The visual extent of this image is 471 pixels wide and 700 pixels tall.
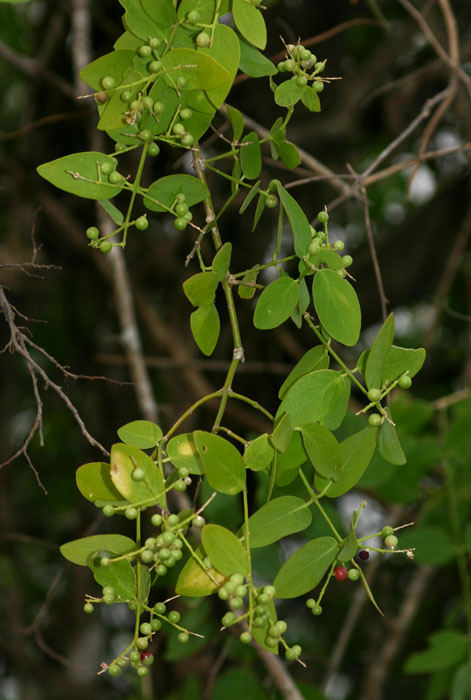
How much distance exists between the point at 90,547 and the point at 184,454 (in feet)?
0.25

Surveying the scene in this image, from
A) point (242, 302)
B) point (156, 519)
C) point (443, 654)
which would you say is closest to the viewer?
point (156, 519)

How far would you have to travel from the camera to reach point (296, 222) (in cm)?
47

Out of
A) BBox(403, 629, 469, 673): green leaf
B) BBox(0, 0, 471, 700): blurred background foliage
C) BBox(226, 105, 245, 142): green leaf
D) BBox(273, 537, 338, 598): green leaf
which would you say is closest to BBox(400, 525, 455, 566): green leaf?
BBox(403, 629, 469, 673): green leaf

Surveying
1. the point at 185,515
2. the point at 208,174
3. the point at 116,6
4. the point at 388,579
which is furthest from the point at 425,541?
the point at 116,6

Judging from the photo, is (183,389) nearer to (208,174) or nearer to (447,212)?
(208,174)

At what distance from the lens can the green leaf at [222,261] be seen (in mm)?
474

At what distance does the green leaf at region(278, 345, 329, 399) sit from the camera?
1.68ft

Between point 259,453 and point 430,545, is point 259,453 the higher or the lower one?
the higher one

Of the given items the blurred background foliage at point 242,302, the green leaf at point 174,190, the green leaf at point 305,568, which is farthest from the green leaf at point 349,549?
the blurred background foliage at point 242,302

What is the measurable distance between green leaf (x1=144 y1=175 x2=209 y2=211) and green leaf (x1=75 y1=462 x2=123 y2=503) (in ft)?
0.53

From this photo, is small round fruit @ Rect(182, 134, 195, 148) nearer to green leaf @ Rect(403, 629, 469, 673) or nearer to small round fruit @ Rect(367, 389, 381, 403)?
small round fruit @ Rect(367, 389, 381, 403)

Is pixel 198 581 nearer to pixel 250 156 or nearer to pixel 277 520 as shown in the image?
pixel 277 520

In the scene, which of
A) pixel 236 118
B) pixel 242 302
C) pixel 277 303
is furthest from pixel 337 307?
pixel 242 302

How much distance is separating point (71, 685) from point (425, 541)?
102cm
